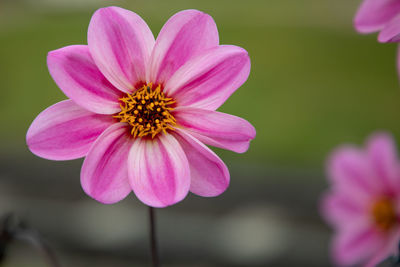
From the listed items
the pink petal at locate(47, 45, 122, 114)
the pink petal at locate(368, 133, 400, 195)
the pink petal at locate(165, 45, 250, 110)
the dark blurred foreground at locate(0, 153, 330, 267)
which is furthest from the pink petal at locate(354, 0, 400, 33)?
the dark blurred foreground at locate(0, 153, 330, 267)

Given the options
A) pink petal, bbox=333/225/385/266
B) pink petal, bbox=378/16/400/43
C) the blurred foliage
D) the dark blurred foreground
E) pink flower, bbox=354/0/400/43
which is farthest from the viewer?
the blurred foliage

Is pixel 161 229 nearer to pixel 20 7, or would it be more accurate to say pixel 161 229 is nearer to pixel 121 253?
pixel 121 253

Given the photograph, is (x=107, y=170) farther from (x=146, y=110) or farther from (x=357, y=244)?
(x=357, y=244)

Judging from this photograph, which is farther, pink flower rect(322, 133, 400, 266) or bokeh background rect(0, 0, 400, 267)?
bokeh background rect(0, 0, 400, 267)

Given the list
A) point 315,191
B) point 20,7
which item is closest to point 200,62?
point 315,191

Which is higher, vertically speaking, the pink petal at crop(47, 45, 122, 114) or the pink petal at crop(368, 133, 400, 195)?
the pink petal at crop(368, 133, 400, 195)

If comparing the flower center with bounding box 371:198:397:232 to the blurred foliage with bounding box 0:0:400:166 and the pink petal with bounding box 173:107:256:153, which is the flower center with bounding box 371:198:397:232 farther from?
the blurred foliage with bounding box 0:0:400:166
